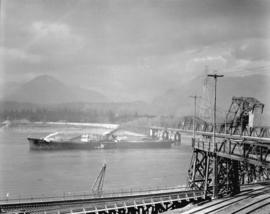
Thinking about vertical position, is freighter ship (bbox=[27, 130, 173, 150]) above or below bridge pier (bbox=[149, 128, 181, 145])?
below

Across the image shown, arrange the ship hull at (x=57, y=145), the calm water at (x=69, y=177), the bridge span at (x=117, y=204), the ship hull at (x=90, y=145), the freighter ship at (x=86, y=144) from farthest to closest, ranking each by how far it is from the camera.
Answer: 1. the freighter ship at (x=86, y=144)
2. the ship hull at (x=90, y=145)
3. the ship hull at (x=57, y=145)
4. the calm water at (x=69, y=177)
5. the bridge span at (x=117, y=204)

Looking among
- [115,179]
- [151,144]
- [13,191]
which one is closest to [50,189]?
[13,191]

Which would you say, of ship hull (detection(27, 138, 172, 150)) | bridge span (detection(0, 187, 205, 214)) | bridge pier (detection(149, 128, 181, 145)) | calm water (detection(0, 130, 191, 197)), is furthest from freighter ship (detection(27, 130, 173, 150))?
bridge span (detection(0, 187, 205, 214))

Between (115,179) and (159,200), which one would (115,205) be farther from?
(115,179)

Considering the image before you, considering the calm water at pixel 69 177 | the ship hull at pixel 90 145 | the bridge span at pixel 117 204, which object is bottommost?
the calm water at pixel 69 177

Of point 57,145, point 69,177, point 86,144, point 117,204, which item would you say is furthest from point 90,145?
point 117,204

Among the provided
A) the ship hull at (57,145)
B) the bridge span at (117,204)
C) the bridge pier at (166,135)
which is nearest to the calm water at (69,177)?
the bridge span at (117,204)

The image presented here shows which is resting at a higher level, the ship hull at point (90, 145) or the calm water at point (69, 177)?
the ship hull at point (90, 145)

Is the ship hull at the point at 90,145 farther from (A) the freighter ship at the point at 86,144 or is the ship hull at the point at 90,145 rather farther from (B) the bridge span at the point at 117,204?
(B) the bridge span at the point at 117,204

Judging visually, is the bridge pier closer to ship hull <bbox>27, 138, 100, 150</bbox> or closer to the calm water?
ship hull <bbox>27, 138, 100, 150</bbox>

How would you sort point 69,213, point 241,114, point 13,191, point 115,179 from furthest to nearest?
point 241,114, point 115,179, point 13,191, point 69,213

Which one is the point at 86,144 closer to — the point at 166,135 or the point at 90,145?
the point at 90,145
